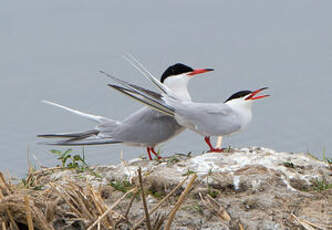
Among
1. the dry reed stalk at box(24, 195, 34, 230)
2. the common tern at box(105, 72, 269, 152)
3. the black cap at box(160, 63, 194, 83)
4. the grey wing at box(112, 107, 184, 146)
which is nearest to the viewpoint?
the dry reed stalk at box(24, 195, 34, 230)

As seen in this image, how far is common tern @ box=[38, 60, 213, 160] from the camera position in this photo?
5652 millimetres

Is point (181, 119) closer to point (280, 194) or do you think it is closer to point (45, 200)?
point (280, 194)

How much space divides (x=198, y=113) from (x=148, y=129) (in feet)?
1.64

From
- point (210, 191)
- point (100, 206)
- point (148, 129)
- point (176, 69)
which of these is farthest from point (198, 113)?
point (100, 206)

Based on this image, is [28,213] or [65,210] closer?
[28,213]

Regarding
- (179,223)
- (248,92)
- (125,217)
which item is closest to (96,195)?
(125,217)

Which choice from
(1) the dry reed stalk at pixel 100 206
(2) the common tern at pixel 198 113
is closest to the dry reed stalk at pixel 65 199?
(1) the dry reed stalk at pixel 100 206

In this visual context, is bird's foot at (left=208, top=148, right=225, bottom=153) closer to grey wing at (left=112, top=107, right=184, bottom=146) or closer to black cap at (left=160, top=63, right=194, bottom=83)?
grey wing at (left=112, top=107, right=184, bottom=146)

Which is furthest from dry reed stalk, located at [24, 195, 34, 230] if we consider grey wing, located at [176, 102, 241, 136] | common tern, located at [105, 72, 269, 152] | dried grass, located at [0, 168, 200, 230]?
grey wing, located at [176, 102, 241, 136]

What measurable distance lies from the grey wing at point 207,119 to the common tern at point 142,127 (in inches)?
10.0

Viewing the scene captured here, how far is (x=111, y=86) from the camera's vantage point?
17.0 ft

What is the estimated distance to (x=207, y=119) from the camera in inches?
212

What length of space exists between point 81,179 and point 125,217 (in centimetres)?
96

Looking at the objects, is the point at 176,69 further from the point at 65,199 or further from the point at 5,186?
the point at 5,186
